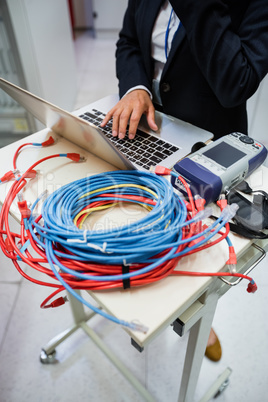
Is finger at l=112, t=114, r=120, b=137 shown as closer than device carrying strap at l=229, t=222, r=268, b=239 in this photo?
No

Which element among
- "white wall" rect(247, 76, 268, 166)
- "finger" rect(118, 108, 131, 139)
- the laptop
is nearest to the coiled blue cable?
the laptop

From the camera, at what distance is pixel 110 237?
0.54 m

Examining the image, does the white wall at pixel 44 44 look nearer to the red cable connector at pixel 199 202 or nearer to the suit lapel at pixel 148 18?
the suit lapel at pixel 148 18

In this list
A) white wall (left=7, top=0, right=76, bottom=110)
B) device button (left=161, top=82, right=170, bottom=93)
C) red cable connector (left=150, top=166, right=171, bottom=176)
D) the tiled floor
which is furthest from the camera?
white wall (left=7, top=0, right=76, bottom=110)

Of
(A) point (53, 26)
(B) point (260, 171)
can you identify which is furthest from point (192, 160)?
(A) point (53, 26)

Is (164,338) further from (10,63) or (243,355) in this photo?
(10,63)

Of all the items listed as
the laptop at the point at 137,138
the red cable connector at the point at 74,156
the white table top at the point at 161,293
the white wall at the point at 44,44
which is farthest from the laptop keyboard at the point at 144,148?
the white wall at the point at 44,44

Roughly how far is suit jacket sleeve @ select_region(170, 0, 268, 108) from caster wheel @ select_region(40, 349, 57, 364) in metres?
1.14

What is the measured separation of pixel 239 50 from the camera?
76 centimetres

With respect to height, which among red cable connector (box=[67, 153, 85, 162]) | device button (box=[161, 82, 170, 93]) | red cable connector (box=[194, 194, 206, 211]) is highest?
device button (box=[161, 82, 170, 93])

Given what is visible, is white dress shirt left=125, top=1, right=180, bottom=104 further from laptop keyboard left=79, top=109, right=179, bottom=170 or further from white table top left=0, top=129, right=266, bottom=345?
white table top left=0, top=129, right=266, bottom=345

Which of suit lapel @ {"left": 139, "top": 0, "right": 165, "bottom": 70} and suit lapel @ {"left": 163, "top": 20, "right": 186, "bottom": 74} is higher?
suit lapel @ {"left": 139, "top": 0, "right": 165, "bottom": 70}

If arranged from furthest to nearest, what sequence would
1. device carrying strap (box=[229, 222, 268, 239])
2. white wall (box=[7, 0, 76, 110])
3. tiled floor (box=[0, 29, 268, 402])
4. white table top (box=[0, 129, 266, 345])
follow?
white wall (box=[7, 0, 76, 110]), tiled floor (box=[0, 29, 268, 402]), device carrying strap (box=[229, 222, 268, 239]), white table top (box=[0, 129, 266, 345])

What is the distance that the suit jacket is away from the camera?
0.75 m
